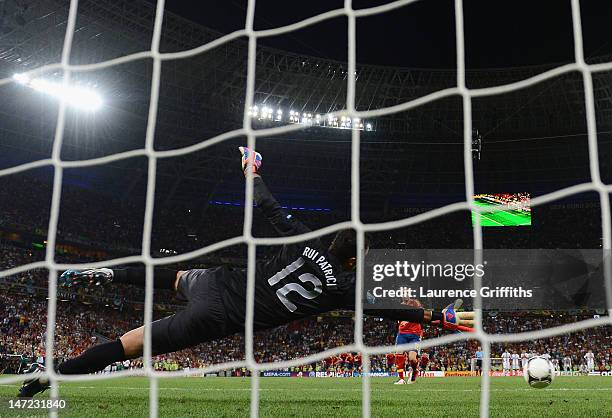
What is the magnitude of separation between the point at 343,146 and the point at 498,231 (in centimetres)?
848

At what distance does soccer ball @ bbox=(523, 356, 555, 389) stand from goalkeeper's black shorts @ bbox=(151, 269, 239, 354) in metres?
3.82

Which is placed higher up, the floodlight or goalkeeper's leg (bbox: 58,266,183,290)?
the floodlight

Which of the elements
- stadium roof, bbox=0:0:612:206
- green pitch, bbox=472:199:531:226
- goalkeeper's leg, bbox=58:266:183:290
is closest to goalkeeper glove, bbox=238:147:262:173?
goalkeeper's leg, bbox=58:266:183:290

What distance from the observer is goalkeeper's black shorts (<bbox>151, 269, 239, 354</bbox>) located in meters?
4.11

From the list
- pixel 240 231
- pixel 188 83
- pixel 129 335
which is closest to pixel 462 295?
pixel 240 231

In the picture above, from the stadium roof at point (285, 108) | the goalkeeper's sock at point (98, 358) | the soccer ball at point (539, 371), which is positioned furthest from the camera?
the stadium roof at point (285, 108)

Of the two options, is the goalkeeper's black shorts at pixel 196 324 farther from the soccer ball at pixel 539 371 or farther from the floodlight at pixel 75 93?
the floodlight at pixel 75 93

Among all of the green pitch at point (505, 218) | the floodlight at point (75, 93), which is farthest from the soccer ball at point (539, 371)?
the green pitch at point (505, 218)

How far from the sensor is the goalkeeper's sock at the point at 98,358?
4.25 meters

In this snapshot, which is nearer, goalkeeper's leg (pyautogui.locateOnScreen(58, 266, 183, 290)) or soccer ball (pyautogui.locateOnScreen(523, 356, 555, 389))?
goalkeeper's leg (pyautogui.locateOnScreen(58, 266, 183, 290))

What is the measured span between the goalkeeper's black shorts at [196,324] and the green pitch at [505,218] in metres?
23.2

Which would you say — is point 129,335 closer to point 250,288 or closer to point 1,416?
point 1,416

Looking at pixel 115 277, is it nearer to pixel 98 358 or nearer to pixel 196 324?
pixel 98 358

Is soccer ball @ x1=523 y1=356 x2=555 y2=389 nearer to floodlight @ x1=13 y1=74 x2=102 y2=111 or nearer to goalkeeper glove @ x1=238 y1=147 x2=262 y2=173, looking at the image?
goalkeeper glove @ x1=238 y1=147 x2=262 y2=173
